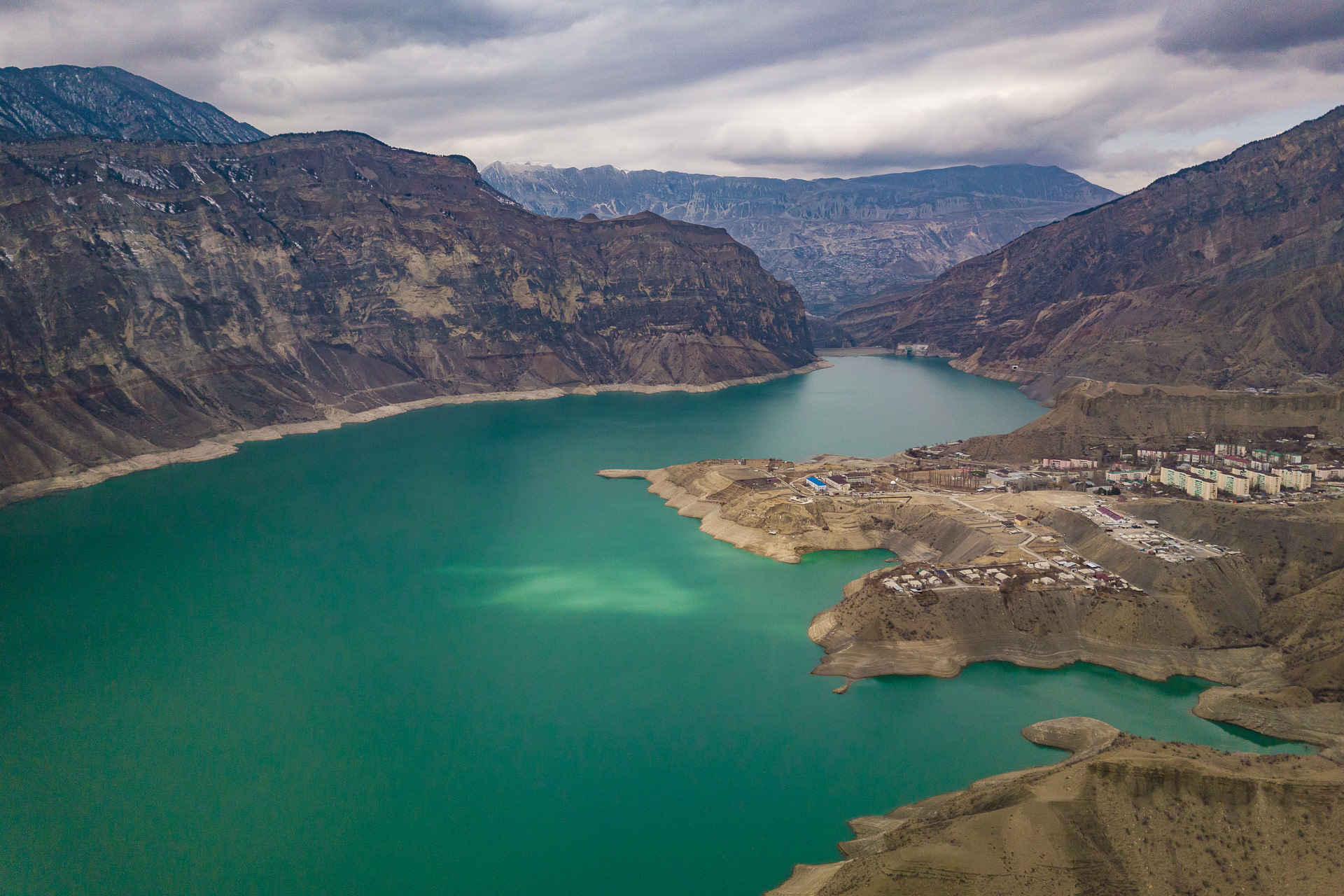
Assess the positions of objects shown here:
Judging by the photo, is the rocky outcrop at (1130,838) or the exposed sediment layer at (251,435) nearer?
the rocky outcrop at (1130,838)

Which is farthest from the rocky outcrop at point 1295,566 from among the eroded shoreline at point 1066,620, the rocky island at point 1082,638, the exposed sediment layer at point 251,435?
the exposed sediment layer at point 251,435

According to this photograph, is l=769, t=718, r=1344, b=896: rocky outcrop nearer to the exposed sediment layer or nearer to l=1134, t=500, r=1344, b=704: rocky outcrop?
l=1134, t=500, r=1344, b=704: rocky outcrop

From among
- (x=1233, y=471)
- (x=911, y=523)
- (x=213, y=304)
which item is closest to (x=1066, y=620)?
(x=911, y=523)

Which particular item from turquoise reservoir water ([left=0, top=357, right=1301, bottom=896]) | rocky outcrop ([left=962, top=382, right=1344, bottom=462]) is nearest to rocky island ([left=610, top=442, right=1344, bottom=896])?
turquoise reservoir water ([left=0, top=357, right=1301, bottom=896])

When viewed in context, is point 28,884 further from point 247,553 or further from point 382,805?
point 247,553

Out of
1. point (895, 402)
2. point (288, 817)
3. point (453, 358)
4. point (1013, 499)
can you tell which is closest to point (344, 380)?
point (453, 358)

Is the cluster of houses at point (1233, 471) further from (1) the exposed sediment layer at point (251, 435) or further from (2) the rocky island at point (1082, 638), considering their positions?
(1) the exposed sediment layer at point (251, 435)
